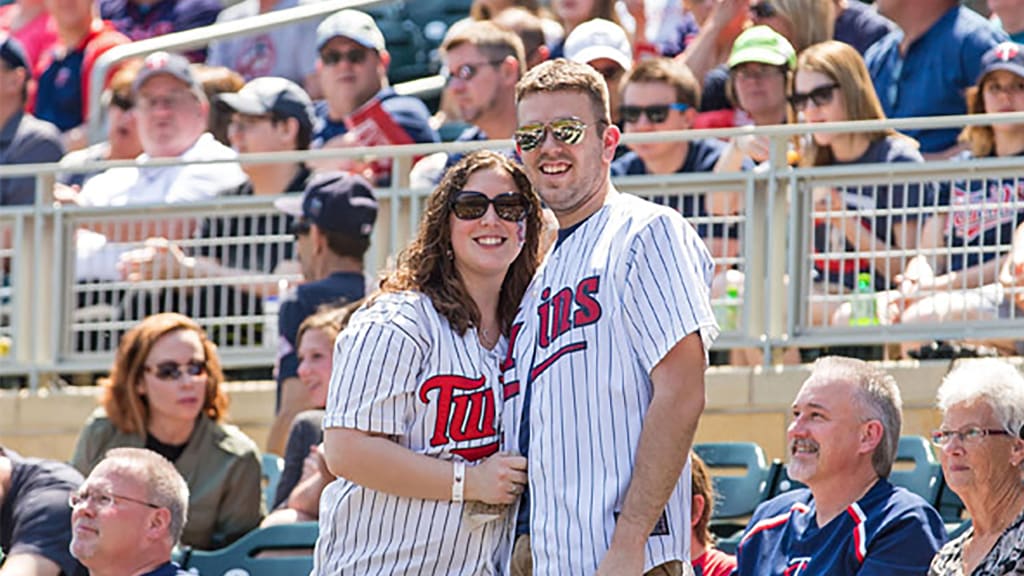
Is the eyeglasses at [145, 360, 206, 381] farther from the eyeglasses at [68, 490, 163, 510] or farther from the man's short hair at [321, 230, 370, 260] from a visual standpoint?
the eyeglasses at [68, 490, 163, 510]

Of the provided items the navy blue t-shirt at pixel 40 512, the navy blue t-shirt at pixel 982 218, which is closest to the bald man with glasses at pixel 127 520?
the navy blue t-shirt at pixel 40 512

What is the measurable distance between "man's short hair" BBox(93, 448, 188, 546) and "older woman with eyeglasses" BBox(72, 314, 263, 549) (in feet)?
2.87

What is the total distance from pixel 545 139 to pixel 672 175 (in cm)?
A: 325

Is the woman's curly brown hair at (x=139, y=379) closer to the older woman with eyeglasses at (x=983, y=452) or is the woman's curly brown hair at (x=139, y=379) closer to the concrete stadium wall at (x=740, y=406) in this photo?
the concrete stadium wall at (x=740, y=406)

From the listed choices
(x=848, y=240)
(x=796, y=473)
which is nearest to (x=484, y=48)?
(x=848, y=240)

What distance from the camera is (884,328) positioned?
800 centimetres

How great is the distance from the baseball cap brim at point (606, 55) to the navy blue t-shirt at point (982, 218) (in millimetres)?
2142

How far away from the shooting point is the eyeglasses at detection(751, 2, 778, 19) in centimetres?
962

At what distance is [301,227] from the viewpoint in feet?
28.8

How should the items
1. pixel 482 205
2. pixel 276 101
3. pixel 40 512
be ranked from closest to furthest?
1. pixel 482 205
2. pixel 40 512
3. pixel 276 101

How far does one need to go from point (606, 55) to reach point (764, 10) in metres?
0.73

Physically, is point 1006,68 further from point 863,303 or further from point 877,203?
point 863,303

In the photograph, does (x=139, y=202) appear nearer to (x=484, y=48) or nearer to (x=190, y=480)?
(x=484, y=48)

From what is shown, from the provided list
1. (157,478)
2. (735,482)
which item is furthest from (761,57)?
(157,478)
